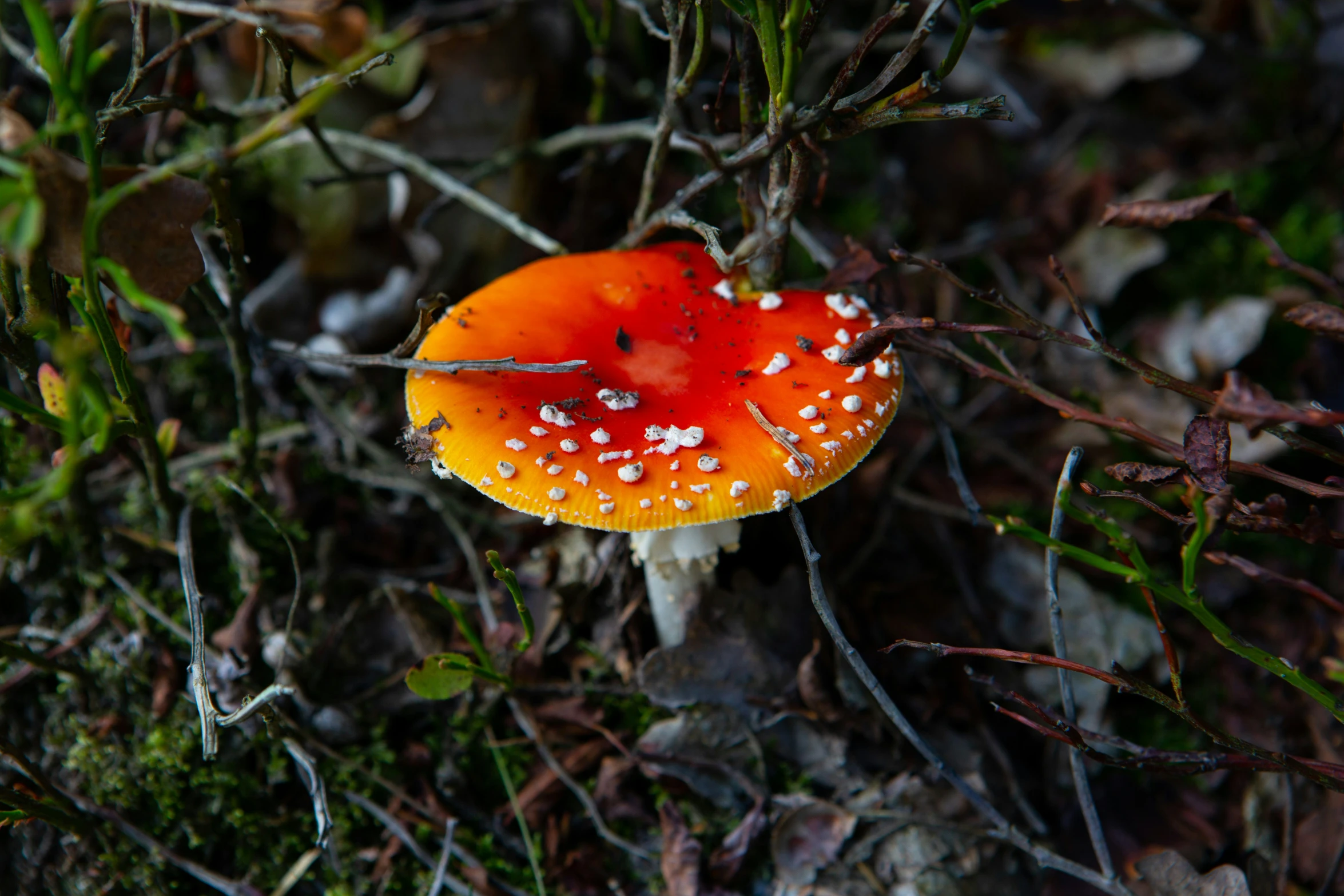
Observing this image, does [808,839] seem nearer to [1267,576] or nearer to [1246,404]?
[1267,576]

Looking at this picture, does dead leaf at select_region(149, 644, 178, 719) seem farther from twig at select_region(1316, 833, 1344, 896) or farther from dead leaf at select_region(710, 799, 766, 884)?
twig at select_region(1316, 833, 1344, 896)

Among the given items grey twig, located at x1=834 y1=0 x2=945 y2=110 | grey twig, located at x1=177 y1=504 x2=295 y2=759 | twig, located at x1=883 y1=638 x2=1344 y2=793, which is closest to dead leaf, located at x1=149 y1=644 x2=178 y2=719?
grey twig, located at x1=177 y1=504 x2=295 y2=759

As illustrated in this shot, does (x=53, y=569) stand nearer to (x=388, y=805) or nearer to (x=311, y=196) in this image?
(x=388, y=805)

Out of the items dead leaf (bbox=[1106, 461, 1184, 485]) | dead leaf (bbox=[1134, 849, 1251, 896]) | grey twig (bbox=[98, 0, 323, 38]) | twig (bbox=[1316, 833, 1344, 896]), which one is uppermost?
grey twig (bbox=[98, 0, 323, 38])

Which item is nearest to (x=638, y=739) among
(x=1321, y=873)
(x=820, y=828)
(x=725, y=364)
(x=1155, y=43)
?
(x=820, y=828)

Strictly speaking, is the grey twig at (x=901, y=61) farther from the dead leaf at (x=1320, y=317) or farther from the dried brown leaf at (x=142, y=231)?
the dried brown leaf at (x=142, y=231)

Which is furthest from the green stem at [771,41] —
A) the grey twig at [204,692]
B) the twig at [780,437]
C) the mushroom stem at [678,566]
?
the grey twig at [204,692]
